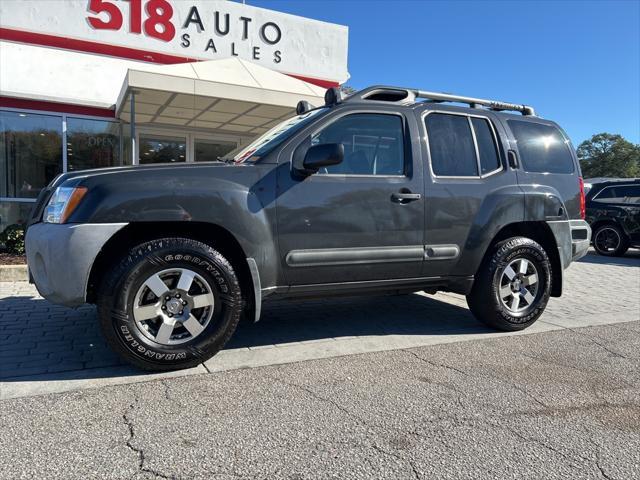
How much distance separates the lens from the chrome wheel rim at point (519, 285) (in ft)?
15.6

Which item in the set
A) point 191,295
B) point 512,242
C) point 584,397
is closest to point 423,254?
point 512,242

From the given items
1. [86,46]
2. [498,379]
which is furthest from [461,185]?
[86,46]

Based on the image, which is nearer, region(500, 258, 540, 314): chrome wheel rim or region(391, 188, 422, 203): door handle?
region(391, 188, 422, 203): door handle

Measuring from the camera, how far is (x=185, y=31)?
39.3 feet

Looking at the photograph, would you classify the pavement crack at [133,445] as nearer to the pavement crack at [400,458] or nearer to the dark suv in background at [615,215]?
the pavement crack at [400,458]

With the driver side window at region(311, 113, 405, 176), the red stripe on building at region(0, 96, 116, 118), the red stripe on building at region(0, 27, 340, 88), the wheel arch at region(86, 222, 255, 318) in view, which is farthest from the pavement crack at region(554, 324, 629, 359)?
the red stripe on building at region(0, 27, 340, 88)

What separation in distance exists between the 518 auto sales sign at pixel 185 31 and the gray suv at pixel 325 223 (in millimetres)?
8662

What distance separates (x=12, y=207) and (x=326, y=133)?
9.60m

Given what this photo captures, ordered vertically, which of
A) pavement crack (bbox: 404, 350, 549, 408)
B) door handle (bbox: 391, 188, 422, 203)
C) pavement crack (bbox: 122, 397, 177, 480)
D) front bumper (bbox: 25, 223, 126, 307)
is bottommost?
pavement crack (bbox: 122, 397, 177, 480)

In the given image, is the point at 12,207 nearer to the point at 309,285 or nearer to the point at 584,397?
the point at 309,285

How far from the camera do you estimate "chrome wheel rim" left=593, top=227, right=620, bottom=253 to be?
41.3ft

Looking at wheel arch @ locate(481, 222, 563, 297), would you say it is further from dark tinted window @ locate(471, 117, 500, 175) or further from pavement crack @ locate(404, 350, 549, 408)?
pavement crack @ locate(404, 350, 549, 408)

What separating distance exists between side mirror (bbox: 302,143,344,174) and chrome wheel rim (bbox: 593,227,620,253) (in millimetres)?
11641

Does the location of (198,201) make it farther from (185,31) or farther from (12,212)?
(185,31)
